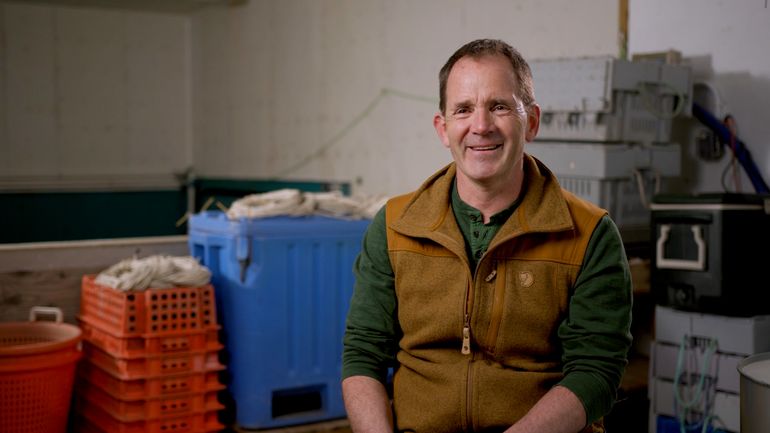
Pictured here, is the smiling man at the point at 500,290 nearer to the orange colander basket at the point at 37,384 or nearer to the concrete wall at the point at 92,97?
the orange colander basket at the point at 37,384

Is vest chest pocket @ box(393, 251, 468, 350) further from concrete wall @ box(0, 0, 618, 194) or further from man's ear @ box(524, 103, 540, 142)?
concrete wall @ box(0, 0, 618, 194)

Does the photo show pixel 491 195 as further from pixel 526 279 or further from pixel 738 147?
pixel 738 147

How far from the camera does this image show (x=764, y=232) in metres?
3.09

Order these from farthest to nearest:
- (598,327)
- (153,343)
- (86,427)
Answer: (86,427) < (153,343) < (598,327)

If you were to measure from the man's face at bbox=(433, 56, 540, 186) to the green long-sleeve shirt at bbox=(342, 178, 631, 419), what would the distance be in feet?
0.35

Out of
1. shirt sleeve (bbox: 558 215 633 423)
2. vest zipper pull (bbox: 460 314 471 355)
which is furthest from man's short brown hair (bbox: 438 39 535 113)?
vest zipper pull (bbox: 460 314 471 355)

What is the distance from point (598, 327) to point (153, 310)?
173 cm

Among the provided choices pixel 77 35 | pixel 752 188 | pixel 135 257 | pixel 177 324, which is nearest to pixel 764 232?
pixel 752 188

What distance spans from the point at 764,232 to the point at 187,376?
213 centimetres

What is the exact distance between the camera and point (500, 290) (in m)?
1.74

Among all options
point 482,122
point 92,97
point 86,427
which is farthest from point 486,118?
point 92,97

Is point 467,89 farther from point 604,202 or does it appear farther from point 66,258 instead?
point 66,258

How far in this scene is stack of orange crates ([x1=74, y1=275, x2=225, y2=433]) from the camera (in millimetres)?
2898

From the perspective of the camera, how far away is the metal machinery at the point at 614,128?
11.2 ft
